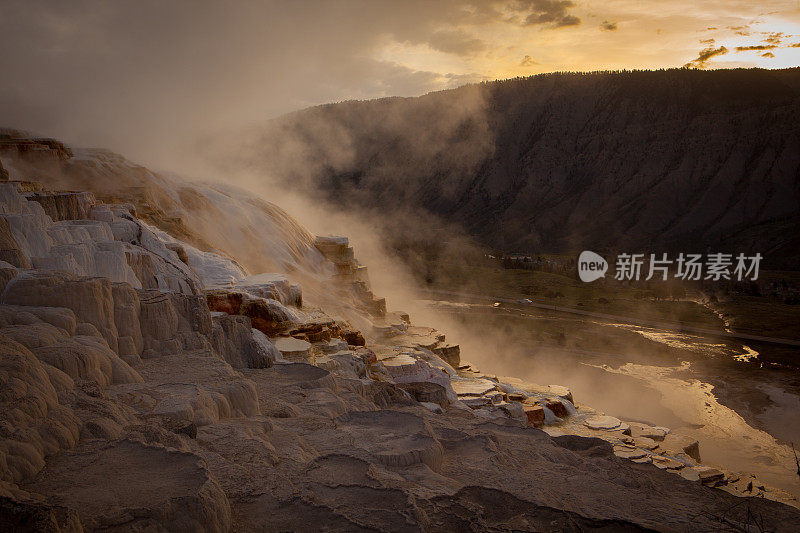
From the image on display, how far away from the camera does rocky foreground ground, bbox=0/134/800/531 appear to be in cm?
317

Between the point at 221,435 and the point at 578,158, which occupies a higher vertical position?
the point at 578,158

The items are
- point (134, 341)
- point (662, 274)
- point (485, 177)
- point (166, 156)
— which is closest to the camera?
point (134, 341)

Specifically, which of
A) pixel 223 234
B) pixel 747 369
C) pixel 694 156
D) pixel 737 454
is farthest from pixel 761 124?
pixel 223 234

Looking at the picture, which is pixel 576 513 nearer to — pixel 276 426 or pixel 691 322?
pixel 276 426

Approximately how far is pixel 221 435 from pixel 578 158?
2486 inches

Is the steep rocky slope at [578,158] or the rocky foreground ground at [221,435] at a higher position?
the steep rocky slope at [578,158]

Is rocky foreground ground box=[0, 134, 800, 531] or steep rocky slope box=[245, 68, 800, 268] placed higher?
steep rocky slope box=[245, 68, 800, 268]

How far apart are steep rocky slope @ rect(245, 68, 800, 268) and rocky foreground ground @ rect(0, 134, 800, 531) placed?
25491 mm

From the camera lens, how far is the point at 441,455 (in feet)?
15.2

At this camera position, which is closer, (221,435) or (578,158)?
(221,435)

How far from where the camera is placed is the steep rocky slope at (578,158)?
159 ft

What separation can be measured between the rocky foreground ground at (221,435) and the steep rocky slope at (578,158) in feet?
83.6

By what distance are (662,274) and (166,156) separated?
98.4ft

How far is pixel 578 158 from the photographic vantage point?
6244 cm
